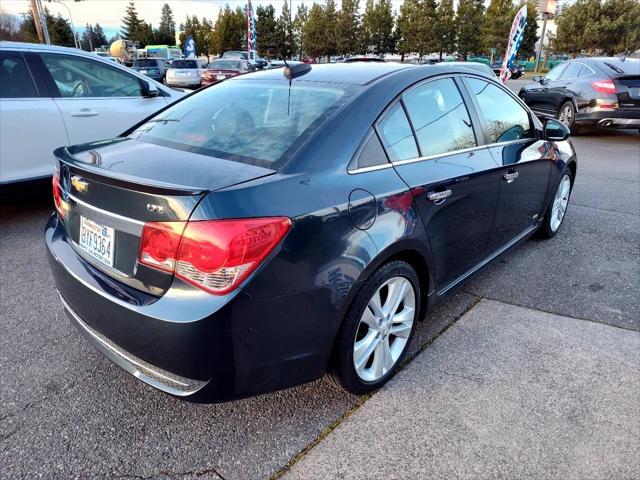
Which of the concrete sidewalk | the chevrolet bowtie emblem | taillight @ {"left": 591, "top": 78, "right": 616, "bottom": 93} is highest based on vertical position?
taillight @ {"left": 591, "top": 78, "right": 616, "bottom": 93}

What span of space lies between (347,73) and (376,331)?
4.59 ft

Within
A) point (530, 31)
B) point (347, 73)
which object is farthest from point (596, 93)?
point (530, 31)

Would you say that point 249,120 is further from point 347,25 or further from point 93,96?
point 347,25

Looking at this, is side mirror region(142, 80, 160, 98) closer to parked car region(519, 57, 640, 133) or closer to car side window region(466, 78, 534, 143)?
car side window region(466, 78, 534, 143)

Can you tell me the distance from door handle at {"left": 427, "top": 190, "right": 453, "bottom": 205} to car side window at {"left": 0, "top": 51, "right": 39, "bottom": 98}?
3.98 meters

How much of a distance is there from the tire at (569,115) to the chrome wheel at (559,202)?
614cm

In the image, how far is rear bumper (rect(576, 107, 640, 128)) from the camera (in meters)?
8.86

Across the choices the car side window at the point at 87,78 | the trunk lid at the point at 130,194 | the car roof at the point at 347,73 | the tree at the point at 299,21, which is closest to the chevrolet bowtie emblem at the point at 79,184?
the trunk lid at the point at 130,194

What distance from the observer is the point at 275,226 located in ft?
5.65

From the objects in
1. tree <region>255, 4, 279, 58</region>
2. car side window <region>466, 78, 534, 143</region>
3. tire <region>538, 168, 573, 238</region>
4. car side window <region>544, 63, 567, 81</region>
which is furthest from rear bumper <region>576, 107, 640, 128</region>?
tree <region>255, 4, 279, 58</region>

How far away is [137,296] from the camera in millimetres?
1820

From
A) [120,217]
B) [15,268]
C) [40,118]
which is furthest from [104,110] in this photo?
[120,217]

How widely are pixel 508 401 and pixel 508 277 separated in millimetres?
1558

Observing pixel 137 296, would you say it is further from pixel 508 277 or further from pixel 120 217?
pixel 508 277
